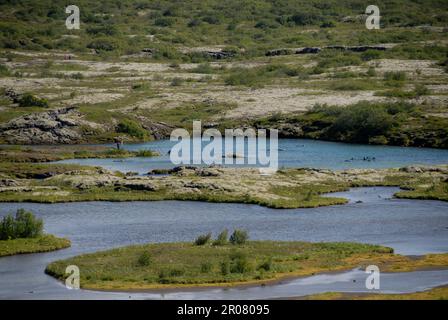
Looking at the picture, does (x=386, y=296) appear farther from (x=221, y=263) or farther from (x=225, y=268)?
(x=221, y=263)

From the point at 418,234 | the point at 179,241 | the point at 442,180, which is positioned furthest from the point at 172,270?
the point at 442,180

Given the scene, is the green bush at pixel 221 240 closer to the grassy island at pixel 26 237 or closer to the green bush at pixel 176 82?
the grassy island at pixel 26 237

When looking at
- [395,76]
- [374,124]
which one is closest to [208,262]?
[374,124]

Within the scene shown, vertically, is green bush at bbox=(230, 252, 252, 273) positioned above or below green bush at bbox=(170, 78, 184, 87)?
below

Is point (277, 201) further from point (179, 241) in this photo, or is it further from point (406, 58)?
point (406, 58)

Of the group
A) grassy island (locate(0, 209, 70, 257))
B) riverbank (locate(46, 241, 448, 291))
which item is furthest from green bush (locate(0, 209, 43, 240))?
riverbank (locate(46, 241, 448, 291))

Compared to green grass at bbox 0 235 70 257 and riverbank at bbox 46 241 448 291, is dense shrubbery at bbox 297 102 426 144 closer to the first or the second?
riverbank at bbox 46 241 448 291

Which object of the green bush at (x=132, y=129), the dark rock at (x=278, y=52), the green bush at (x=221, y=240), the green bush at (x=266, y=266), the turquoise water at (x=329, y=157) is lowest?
the green bush at (x=266, y=266)

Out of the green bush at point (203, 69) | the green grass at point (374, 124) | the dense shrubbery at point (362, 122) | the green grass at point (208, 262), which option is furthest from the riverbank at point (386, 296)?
the green bush at point (203, 69)
